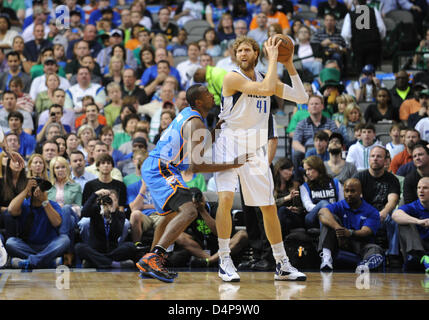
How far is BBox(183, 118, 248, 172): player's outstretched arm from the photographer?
5996 mm

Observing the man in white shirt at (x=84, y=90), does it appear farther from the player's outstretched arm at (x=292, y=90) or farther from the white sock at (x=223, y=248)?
the player's outstretched arm at (x=292, y=90)

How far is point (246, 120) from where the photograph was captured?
20.4ft

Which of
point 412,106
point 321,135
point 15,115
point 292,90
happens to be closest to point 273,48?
point 292,90

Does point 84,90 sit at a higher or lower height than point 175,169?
higher

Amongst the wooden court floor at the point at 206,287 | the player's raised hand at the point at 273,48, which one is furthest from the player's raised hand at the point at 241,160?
the wooden court floor at the point at 206,287

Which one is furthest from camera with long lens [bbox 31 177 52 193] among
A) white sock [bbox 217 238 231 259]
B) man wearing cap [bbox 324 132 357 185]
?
man wearing cap [bbox 324 132 357 185]

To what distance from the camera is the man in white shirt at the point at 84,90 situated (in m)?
11.8

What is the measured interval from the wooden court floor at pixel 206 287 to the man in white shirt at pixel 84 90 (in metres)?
5.11

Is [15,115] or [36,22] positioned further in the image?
[36,22]

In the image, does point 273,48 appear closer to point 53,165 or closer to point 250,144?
point 250,144

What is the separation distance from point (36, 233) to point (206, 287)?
10.4ft

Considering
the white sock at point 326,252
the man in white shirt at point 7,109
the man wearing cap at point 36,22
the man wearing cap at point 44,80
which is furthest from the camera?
the man wearing cap at point 36,22

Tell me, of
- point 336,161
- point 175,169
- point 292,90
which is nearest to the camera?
point 292,90
